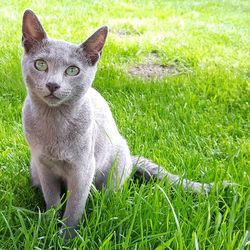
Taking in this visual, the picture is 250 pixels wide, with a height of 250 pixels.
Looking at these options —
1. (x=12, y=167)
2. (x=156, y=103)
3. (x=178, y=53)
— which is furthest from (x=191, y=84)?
(x=12, y=167)

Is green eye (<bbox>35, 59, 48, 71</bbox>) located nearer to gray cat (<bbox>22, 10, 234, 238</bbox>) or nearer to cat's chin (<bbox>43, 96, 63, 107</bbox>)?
gray cat (<bbox>22, 10, 234, 238</bbox>)

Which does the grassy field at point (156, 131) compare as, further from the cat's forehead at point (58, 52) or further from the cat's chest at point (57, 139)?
the cat's forehead at point (58, 52)

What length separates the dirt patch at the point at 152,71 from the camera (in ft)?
12.7

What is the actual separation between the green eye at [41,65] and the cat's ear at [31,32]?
106 millimetres

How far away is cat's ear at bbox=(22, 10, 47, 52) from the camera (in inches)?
73.3

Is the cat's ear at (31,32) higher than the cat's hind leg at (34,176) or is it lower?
higher

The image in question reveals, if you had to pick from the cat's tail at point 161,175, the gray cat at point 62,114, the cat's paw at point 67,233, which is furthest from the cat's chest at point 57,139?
the cat's tail at point 161,175

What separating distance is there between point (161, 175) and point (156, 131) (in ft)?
2.26

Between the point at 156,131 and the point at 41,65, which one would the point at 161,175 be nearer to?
the point at 156,131

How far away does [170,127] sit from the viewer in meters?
2.99

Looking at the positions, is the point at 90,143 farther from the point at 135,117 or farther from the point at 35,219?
the point at 135,117

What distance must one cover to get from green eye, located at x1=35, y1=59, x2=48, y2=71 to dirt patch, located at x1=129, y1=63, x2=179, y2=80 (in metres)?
2.03

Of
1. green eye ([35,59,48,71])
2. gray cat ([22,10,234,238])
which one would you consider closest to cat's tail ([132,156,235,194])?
gray cat ([22,10,234,238])

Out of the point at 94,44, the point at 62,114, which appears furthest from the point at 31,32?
the point at 62,114
